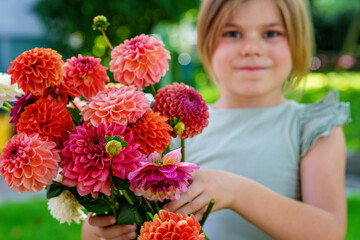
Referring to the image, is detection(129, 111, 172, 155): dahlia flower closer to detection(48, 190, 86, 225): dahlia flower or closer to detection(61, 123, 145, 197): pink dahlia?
detection(61, 123, 145, 197): pink dahlia

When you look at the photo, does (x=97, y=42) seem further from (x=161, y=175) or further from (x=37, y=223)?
(x=161, y=175)

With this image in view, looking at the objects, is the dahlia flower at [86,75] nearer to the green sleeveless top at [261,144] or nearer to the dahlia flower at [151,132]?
the dahlia flower at [151,132]

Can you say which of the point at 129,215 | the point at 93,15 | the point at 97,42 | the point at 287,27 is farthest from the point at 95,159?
the point at 93,15

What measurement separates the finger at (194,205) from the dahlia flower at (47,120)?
20cm

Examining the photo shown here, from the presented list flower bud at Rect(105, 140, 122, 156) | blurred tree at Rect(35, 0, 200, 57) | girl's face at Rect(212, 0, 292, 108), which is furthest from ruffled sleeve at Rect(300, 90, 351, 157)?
blurred tree at Rect(35, 0, 200, 57)

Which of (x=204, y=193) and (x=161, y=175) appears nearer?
(x=161, y=175)

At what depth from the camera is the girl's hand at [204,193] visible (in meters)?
0.60

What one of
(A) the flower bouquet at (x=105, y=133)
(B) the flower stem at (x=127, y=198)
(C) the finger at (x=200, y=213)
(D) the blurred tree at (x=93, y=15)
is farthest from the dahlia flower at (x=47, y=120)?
(D) the blurred tree at (x=93, y=15)

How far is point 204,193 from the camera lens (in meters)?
0.64

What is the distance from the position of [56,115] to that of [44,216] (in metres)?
2.10

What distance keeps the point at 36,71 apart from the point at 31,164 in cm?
12

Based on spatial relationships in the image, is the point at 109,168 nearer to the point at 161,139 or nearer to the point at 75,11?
the point at 161,139

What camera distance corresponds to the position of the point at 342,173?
937 mm

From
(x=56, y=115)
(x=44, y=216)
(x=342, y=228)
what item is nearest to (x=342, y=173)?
(x=342, y=228)
